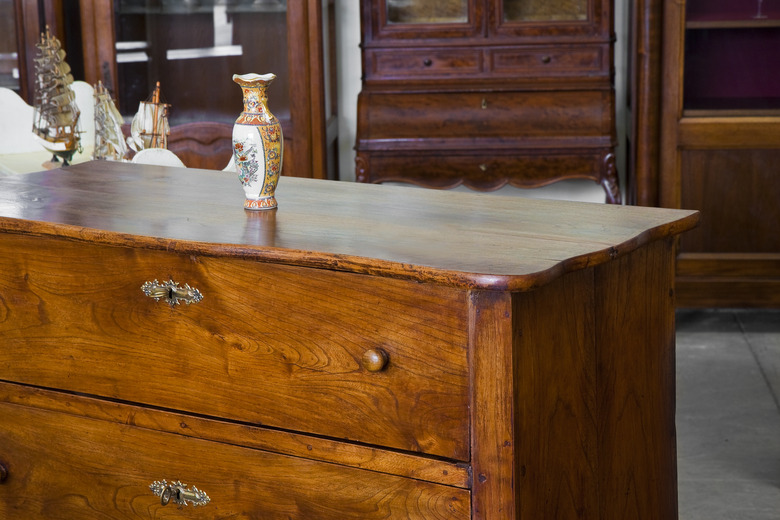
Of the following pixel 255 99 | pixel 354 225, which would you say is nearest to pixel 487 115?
pixel 255 99

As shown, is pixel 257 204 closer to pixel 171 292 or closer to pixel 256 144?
pixel 256 144

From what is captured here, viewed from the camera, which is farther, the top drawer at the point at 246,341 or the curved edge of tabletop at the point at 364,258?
the top drawer at the point at 246,341

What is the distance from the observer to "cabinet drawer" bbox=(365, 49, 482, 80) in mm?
4219

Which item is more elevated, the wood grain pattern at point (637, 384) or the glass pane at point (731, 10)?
the glass pane at point (731, 10)

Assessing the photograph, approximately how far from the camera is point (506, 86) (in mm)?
4180

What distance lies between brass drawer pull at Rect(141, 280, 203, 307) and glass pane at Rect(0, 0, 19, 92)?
3129 mm

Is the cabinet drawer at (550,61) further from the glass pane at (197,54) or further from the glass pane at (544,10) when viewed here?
the glass pane at (197,54)

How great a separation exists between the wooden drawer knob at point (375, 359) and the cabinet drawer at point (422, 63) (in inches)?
114

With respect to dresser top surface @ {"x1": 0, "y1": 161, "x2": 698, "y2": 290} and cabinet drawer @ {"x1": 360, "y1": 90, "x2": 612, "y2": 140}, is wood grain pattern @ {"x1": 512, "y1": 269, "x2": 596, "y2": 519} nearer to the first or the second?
dresser top surface @ {"x1": 0, "y1": 161, "x2": 698, "y2": 290}

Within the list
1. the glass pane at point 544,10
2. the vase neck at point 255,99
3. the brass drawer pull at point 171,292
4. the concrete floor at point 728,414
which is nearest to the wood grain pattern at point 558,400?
the brass drawer pull at point 171,292

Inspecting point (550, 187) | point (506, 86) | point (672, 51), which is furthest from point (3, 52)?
point (672, 51)

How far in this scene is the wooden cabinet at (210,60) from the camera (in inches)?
169

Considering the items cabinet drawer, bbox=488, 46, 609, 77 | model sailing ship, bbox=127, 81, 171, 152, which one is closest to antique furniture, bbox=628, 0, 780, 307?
cabinet drawer, bbox=488, 46, 609, 77

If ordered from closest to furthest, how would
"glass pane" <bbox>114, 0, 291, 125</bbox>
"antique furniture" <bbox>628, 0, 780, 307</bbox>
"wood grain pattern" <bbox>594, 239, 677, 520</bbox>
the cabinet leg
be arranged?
1. "wood grain pattern" <bbox>594, 239, 677, 520</bbox>
2. "antique furniture" <bbox>628, 0, 780, 307</bbox>
3. the cabinet leg
4. "glass pane" <bbox>114, 0, 291, 125</bbox>
